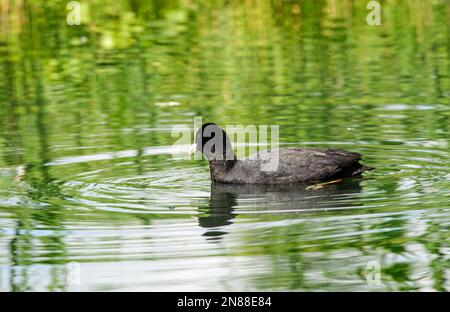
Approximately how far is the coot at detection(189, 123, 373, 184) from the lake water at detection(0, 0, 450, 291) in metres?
0.16

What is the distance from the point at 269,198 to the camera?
9961 millimetres

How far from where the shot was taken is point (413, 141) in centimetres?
1183

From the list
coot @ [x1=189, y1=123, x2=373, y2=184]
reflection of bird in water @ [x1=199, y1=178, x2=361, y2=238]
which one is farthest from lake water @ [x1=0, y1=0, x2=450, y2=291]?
coot @ [x1=189, y1=123, x2=373, y2=184]

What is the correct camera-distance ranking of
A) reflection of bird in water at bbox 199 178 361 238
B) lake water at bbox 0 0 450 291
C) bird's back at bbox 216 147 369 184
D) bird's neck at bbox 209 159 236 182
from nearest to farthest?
lake water at bbox 0 0 450 291 → reflection of bird in water at bbox 199 178 361 238 → bird's back at bbox 216 147 369 184 → bird's neck at bbox 209 159 236 182

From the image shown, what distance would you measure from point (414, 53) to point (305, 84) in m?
3.10

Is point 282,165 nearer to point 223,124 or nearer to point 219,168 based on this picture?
point 219,168

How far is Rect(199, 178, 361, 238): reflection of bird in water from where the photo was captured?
930 cm

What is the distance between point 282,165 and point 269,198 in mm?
628

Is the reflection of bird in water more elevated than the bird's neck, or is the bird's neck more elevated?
the bird's neck

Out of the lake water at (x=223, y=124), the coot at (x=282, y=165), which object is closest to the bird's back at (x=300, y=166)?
the coot at (x=282, y=165)

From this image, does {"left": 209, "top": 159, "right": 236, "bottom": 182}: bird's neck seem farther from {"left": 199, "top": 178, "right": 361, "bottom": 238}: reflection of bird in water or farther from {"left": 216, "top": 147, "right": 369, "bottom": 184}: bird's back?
{"left": 216, "top": 147, "right": 369, "bottom": 184}: bird's back

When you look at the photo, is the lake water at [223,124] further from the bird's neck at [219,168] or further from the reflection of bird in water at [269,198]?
the bird's neck at [219,168]

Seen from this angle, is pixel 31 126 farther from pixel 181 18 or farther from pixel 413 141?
pixel 181 18

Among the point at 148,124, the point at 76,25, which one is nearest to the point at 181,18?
the point at 76,25
